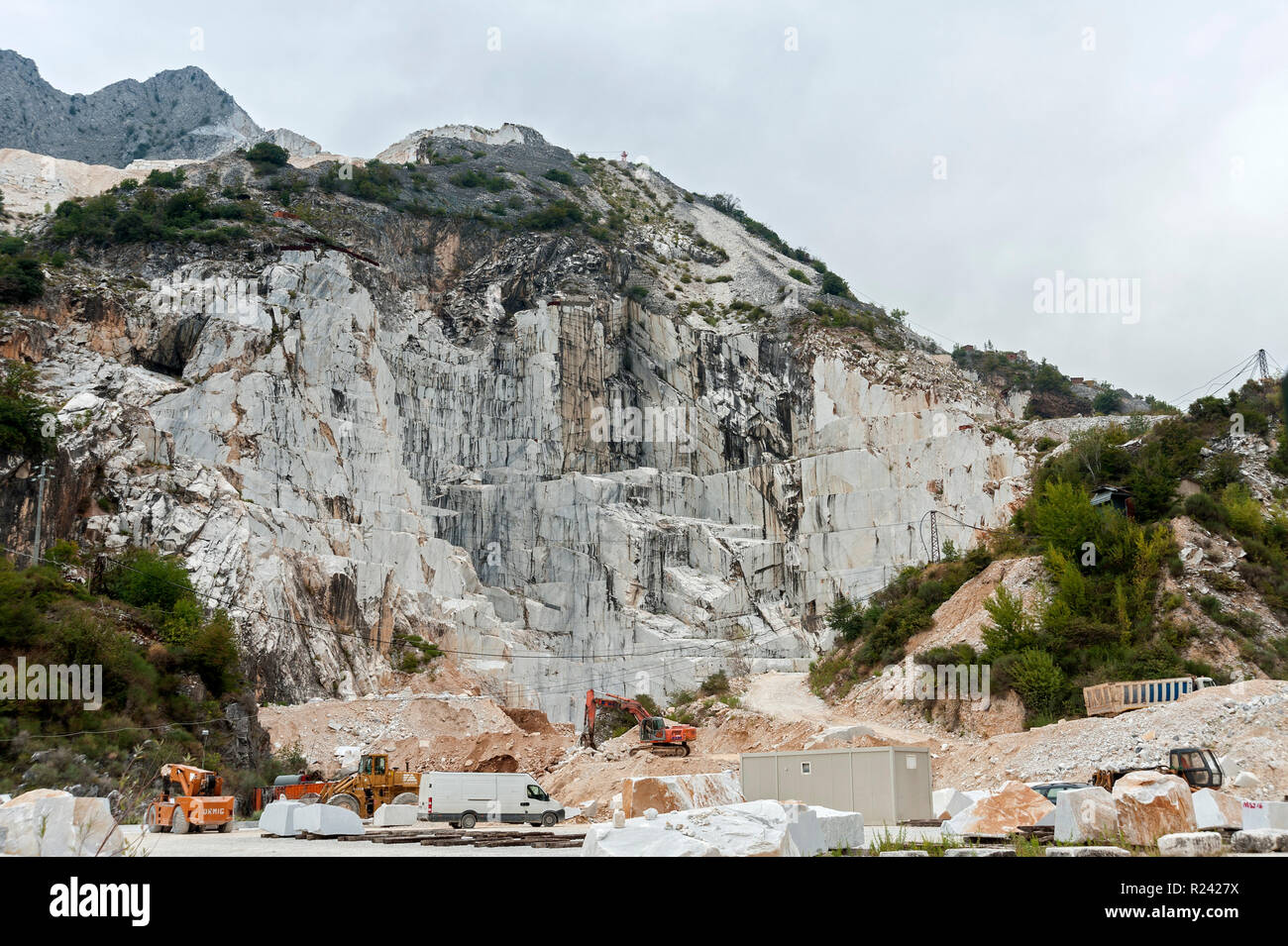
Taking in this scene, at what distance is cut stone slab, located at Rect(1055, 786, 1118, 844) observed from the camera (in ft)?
40.5

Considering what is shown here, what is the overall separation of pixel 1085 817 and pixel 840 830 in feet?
10.3

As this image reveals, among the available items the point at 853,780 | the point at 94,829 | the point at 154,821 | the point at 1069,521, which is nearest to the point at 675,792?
the point at 853,780

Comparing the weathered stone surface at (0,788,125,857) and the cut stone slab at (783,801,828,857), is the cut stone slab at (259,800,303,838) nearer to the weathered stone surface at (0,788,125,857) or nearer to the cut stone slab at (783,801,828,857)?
the weathered stone surface at (0,788,125,857)

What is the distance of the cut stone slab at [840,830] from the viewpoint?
39.7ft

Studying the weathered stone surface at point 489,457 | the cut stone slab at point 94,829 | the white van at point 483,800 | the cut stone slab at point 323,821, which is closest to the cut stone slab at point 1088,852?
the cut stone slab at point 94,829

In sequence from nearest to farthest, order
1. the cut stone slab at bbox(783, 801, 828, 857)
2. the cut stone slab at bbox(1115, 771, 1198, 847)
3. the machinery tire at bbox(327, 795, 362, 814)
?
the cut stone slab at bbox(783, 801, 828, 857) < the cut stone slab at bbox(1115, 771, 1198, 847) < the machinery tire at bbox(327, 795, 362, 814)

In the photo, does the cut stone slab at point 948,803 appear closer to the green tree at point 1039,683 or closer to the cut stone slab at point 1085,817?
the cut stone slab at point 1085,817

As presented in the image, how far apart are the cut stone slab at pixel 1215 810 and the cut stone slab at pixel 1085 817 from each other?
2.43 metres

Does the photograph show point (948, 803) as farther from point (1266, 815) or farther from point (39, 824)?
point (39, 824)

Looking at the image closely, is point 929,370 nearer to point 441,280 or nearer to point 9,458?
point 441,280

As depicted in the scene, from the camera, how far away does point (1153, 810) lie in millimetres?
12984

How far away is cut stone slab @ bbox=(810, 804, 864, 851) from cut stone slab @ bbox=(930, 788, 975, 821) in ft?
22.9

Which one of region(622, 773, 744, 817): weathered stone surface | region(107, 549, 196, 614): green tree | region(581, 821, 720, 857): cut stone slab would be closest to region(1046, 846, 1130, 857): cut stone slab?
region(581, 821, 720, 857): cut stone slab
